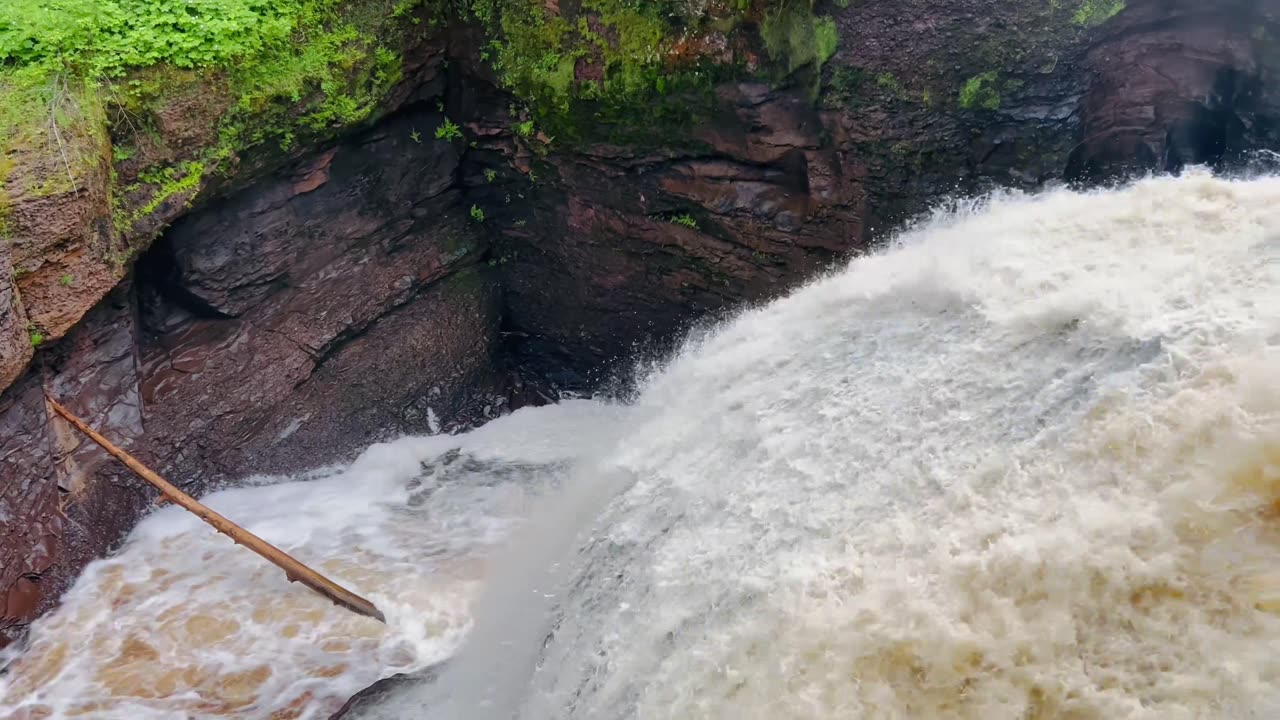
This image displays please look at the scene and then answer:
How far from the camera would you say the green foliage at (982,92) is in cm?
577

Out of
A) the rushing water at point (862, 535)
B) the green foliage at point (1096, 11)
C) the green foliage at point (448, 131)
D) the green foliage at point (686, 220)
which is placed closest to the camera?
the rushing water at point (862, 535)

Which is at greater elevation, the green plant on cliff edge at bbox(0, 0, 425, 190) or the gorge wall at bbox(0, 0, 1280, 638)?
the green plant on cliff edge at bbox(0, 0, 425, 190)

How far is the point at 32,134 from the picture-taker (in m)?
5.59

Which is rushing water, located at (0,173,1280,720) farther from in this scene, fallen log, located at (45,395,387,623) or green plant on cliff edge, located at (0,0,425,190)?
green plant on cliff edge, located at (0,0,425,190)

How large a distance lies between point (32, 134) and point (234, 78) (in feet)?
4.54

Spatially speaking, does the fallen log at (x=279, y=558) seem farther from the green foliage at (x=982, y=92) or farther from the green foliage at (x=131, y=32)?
the green foliage at (x=982, y=92)

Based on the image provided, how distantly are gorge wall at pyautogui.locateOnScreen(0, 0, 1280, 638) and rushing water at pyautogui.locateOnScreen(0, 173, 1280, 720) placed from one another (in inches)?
20.9

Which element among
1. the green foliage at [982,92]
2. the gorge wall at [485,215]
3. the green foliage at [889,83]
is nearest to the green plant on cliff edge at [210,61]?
the gorge wall at [485,215]

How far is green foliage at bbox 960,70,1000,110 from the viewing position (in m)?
→ 5.77

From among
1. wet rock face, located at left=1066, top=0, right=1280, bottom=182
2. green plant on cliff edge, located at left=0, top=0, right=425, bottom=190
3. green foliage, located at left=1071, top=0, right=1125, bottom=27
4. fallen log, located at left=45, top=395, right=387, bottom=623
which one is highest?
green plant on cliff edge, located at left=0, top=0, right=425, bottom=190

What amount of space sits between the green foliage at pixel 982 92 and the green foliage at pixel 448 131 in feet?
14.2

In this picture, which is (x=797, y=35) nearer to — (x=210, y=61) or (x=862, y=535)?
(x=862, y=535)

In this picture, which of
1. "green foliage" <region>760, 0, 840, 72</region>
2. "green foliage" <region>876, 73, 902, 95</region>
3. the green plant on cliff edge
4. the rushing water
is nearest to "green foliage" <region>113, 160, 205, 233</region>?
the green plant on cliff edge

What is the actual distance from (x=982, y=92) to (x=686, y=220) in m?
2.40
